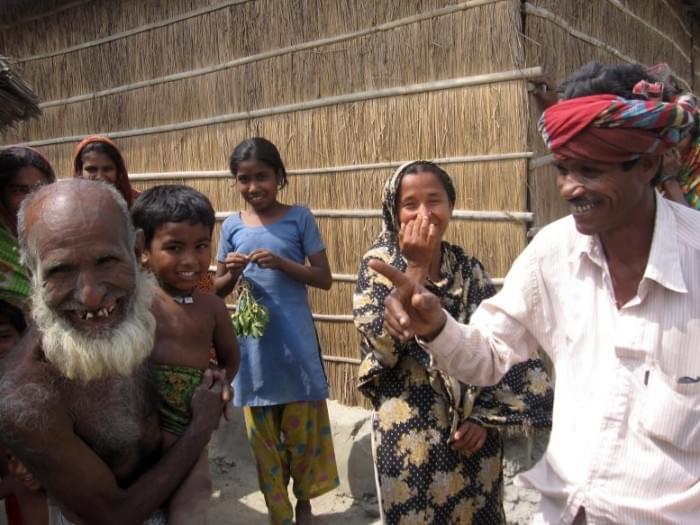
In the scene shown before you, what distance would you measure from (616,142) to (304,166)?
3760 millimetres

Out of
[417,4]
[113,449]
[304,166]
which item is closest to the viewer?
[113,449]

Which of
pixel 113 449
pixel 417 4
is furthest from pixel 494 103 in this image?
pixel 113 449

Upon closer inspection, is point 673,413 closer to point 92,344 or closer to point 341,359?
point 92,344

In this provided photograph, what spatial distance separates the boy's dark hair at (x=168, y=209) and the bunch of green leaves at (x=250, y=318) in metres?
1.18

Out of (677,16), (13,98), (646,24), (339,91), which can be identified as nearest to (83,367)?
(13,98)

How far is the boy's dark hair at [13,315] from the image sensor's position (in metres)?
2.59

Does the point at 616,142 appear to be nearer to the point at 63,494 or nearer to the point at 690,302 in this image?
the point at 690,302

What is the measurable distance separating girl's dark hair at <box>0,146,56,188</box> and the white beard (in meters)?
1.79

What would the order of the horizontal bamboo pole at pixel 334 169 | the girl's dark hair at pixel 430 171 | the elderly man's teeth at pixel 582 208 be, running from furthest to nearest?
the horizontal bamboo pole at pixel 334 169, the girl's dark hair at pixel 430 171, the elderly man's teeth at pixel 582 208

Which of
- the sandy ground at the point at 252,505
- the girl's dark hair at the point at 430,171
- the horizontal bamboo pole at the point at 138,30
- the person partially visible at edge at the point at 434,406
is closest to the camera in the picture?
the person partially visible at edge at the point at 434,406

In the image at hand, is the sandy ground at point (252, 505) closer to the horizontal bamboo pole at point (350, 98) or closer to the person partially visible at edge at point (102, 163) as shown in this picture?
the person partially visible at edge at point (102, 163)

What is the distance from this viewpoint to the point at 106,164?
3748 mm

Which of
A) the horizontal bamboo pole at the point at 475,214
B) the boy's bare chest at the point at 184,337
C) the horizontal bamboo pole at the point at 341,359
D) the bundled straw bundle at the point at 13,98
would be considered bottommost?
the horizontal bamboo pole at the point at 341,359

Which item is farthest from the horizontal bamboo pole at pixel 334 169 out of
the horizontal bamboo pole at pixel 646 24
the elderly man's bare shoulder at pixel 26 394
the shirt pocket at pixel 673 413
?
the elderly man's bare shoulder at pixel 26 394
